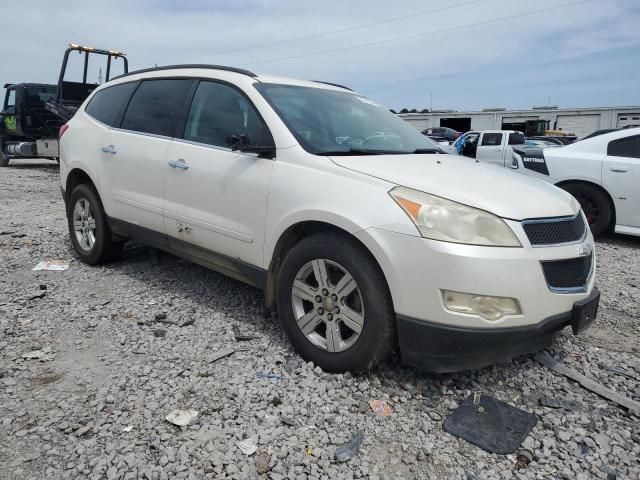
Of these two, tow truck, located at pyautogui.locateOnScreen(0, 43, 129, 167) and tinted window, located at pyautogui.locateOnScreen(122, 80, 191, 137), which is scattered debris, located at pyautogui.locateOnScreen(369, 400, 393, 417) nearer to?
tinted window, located at pyautogui.locateOnScreen(122, 80, 191, 137)

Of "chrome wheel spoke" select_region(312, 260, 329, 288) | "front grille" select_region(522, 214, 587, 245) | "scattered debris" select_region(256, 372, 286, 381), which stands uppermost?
"front grille" select_region(522, 214, 587, 245)

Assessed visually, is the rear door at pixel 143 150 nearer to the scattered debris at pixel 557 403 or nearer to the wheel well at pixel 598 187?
the scattered debris at pixel 557 403

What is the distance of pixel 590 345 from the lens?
3.54m

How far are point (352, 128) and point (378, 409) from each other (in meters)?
1.94

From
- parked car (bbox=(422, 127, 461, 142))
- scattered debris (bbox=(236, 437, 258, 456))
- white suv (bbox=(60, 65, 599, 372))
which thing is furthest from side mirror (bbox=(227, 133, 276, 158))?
parked car (bbox=(422, 127, 461, 142))

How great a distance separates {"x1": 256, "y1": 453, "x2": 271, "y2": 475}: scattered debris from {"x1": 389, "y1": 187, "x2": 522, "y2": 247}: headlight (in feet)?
4.18

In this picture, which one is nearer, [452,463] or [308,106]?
[452,463]

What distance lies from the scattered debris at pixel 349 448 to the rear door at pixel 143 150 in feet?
7.81

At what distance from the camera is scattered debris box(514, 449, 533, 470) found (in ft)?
7.58

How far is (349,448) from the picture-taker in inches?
94.7

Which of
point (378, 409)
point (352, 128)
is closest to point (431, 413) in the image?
point (378, 409)

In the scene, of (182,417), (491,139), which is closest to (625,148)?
(182,417)

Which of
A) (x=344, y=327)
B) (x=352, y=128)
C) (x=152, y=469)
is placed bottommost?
(x=152, y=469)

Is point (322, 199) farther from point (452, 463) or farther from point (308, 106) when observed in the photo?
point (452, 463)
